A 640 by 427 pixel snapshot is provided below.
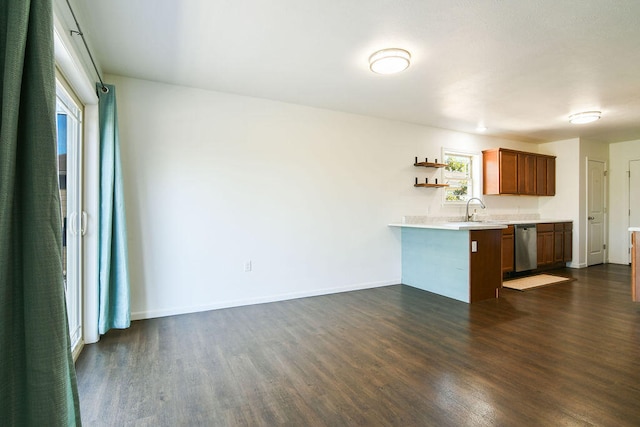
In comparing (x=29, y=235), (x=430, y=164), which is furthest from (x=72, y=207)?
(x=430, y=164)

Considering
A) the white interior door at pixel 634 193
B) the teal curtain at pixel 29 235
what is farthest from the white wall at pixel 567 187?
the teal curtain at pixel 29 235

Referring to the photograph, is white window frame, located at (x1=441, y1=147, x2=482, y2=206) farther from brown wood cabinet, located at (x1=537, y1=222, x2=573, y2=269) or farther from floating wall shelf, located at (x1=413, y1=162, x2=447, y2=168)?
brown wood cabinet, located at (x1=537, y1=222, x2=573, y2=269)

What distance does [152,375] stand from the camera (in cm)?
227

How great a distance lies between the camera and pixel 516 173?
6.05m

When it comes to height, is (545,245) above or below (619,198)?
below

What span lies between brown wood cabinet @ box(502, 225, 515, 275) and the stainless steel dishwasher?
0.09 m

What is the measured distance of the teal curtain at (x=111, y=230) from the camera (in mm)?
2912

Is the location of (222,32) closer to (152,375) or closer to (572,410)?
(152,375)

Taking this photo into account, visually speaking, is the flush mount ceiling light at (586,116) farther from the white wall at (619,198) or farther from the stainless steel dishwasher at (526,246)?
the white wall at (619,198)

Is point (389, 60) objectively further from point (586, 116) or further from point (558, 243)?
point (558, 243)

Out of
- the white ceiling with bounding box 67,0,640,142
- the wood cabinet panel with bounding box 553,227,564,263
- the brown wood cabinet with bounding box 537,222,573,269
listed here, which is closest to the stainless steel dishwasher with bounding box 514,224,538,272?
the brown wood cabinet with bounding box 537,222,573,269

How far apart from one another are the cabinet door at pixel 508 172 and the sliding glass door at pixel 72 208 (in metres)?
6.18

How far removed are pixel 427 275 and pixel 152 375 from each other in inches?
140

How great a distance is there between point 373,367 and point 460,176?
4.55 metres
